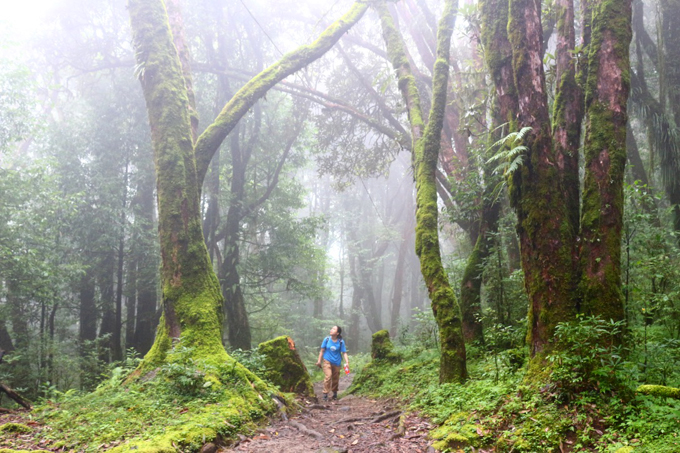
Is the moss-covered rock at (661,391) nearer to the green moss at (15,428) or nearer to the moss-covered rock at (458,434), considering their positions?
the moss-covered rock at (458,434)

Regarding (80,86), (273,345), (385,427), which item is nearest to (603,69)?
(385,427)

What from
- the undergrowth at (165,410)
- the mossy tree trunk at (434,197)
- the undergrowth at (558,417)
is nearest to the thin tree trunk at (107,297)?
the undergrowth at (165,410)

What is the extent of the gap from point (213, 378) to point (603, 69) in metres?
6.38

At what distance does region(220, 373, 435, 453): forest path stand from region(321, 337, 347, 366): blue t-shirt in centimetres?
212

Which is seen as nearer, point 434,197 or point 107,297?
point 434,197

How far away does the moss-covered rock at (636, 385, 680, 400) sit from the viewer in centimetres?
371

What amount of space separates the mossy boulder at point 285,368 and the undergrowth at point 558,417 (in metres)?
4.28

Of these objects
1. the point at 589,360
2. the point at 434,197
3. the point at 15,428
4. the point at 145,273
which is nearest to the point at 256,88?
the point at 434,197

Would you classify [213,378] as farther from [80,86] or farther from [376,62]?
[80,86]

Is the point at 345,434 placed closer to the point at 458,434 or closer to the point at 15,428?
the point at 458,434

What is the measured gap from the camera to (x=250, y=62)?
17.5 metres

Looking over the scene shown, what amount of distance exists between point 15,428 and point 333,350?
246 inches

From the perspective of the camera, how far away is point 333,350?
387 inches

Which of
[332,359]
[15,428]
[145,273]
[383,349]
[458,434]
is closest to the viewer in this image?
[458,434]
